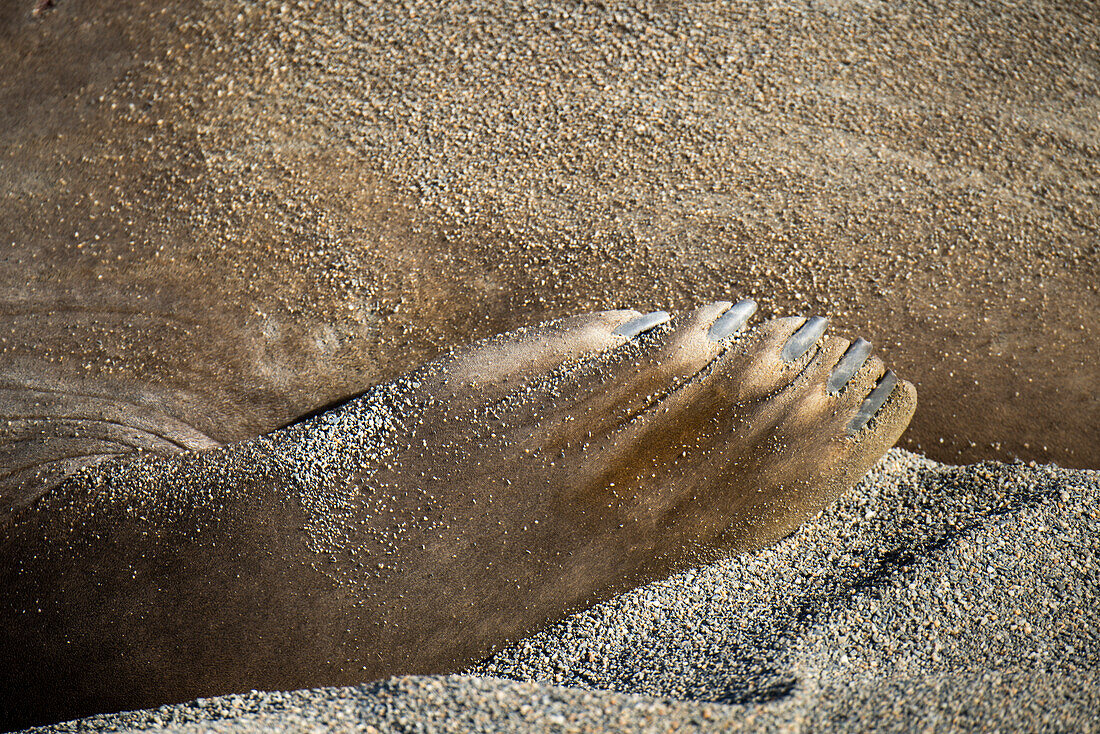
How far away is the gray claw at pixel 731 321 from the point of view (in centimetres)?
267

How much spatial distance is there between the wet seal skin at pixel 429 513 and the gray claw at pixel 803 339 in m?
0.01

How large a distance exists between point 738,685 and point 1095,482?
1.69 meters

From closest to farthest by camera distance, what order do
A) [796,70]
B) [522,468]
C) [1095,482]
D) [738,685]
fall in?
[738,685]
[522,468]
[1095,482]
[796,70]

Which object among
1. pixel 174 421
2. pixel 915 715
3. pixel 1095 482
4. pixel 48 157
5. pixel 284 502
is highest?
pixel 48 157

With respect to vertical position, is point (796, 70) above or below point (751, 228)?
above

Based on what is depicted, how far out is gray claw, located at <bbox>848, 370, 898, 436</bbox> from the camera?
2732 millimetres

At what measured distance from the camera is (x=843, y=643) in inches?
90.1

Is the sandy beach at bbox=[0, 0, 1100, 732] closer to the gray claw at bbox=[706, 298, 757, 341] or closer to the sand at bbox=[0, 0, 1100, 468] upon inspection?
the sand at bbox=[0, 0, 1100, 468]

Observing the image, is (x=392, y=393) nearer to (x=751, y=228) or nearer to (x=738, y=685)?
(x=738, y=685)

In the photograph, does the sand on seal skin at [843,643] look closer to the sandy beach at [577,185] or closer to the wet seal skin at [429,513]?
the wet seal skin at [429,513]

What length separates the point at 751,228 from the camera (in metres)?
3.12

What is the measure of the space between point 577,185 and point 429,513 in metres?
1.50

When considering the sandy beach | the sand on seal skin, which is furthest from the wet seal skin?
the sandy beach

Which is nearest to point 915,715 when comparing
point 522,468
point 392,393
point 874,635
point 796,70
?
point 874,635
